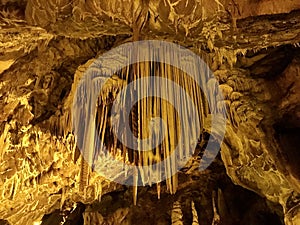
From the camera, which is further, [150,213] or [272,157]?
[150,213]

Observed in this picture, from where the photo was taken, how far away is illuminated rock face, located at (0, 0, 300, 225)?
90.1 inches

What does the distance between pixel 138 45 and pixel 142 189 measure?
11.3ft

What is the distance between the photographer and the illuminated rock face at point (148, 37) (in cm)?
229

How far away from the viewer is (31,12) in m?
2.31

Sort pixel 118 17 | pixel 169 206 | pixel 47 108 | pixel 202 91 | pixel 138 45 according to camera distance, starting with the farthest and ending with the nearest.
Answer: pixel 169 206
pixel 47 108
pixel 202 91
pixel 138 45
pixel 118 17

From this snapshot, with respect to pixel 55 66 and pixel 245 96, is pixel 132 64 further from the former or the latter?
pixel 245 96

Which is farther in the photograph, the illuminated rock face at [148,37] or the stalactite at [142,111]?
the stalactite at [142,111]

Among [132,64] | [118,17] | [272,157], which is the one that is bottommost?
[272,157]

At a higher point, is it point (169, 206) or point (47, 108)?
point (47, 108)

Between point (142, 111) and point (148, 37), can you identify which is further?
point (142, 111)

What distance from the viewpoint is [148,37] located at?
2631mm

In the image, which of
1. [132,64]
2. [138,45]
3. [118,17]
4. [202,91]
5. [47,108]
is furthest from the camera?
[47,108]

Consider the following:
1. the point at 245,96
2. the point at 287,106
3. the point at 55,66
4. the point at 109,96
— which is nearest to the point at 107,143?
the point at 109,96

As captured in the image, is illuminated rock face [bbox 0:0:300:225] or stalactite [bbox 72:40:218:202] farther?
stalactite [bbox 72:40:218:202]
